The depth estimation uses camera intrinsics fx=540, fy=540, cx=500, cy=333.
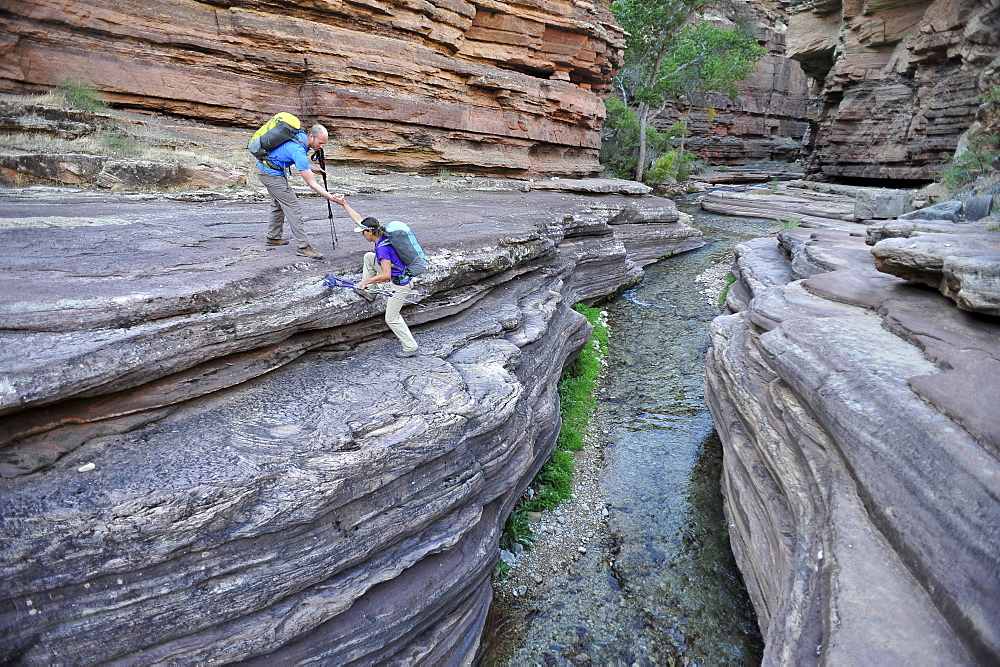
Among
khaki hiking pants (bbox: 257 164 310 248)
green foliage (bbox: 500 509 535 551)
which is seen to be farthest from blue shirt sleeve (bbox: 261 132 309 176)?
green foliage (bbox: 500 509 535 551)

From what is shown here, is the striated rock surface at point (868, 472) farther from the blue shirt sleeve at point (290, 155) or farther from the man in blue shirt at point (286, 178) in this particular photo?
the blue shirt sleeve at point (290, 155)

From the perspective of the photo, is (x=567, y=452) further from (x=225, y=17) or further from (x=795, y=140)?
(x=795, y=140)

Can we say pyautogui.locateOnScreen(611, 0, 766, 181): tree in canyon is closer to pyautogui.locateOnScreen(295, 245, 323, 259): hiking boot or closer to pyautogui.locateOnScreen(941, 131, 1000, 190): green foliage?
pyautogui.locateOnScreen(941, 131, 1000, 190): green foliage

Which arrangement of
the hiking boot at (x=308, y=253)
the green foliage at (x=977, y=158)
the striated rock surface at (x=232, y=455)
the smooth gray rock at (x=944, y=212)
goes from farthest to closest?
the green foliage at (x=977, y=158) < the smooth gray rock at (x=944, y=212) < the hiking boot at (x=308, y=253) < the striated rock surface at (x=232, y=455)

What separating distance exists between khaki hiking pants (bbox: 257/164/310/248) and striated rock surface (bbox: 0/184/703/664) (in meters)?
0.35

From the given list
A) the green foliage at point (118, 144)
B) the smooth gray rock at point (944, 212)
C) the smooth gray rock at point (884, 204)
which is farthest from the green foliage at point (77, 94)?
the smooth gray rock at point (884, 204)

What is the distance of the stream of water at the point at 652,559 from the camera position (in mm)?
5949

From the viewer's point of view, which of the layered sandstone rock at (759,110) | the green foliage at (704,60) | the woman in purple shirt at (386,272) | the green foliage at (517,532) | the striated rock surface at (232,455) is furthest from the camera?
the layered sandstone rock at (759,110)

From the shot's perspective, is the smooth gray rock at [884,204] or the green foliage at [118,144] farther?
the smooth gray rock at [884,204]

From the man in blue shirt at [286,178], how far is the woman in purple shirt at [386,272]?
0.50m

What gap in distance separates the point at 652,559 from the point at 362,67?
15839 mm

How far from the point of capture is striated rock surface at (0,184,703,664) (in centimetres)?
383

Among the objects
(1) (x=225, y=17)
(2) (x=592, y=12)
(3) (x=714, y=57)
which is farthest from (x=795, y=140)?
(1) (x=225, y=17)

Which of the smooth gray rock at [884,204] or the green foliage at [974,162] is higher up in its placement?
the green foliage at [974,162]
